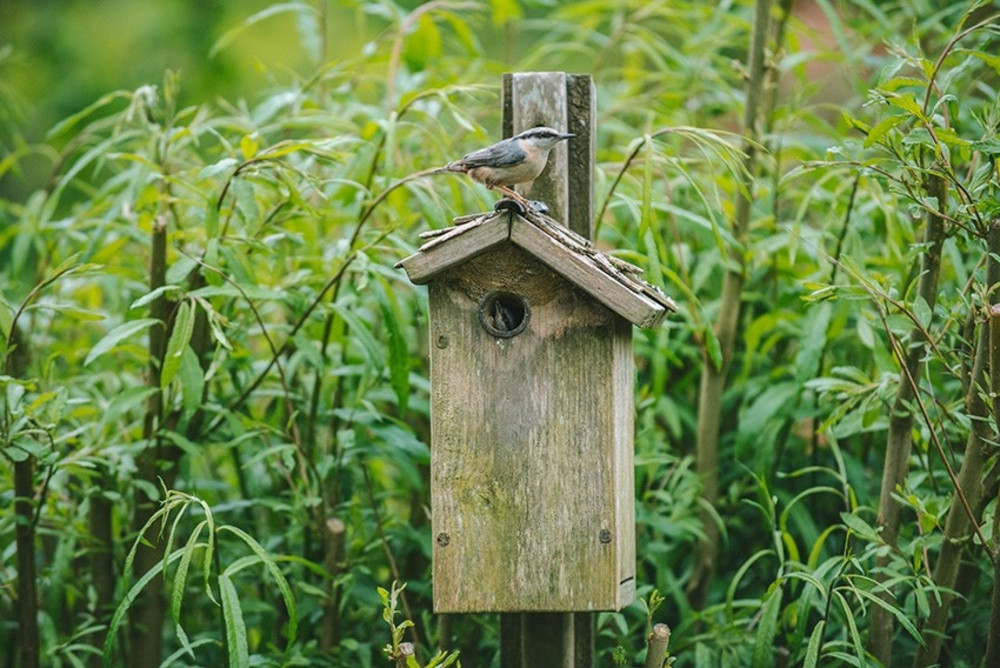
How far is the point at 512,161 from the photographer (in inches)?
87.3

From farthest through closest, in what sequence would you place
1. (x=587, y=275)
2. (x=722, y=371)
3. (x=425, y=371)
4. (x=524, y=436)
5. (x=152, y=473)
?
(x=425, y=371)
(x=722, y=371)
(x=152, y=473)
(x=524, y=436)
(x=587, y=275)

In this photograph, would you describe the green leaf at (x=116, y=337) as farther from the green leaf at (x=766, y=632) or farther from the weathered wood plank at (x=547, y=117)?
the green leaf at (x=766, y=632)

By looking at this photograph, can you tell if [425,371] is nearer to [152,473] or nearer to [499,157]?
[152,473]

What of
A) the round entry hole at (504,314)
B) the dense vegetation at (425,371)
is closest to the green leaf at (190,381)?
the dense vegetation at (425,371)

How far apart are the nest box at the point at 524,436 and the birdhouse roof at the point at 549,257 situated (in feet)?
0.03

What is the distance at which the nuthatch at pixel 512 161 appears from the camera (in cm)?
222

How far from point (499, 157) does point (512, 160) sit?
27mm

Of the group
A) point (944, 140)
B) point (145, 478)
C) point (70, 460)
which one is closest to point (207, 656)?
point (145, 478)

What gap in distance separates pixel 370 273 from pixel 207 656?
1410mm

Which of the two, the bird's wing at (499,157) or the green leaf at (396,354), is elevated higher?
the bird's wing at (499,157)

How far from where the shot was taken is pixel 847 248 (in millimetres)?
3051

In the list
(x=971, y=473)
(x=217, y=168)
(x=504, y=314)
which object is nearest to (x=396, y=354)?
(x=504, y=314)

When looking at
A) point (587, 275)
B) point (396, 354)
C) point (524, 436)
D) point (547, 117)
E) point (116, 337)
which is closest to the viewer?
point (587, 275)

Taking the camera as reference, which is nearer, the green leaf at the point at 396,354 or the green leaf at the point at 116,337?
the green leaf at the point at 116,337
